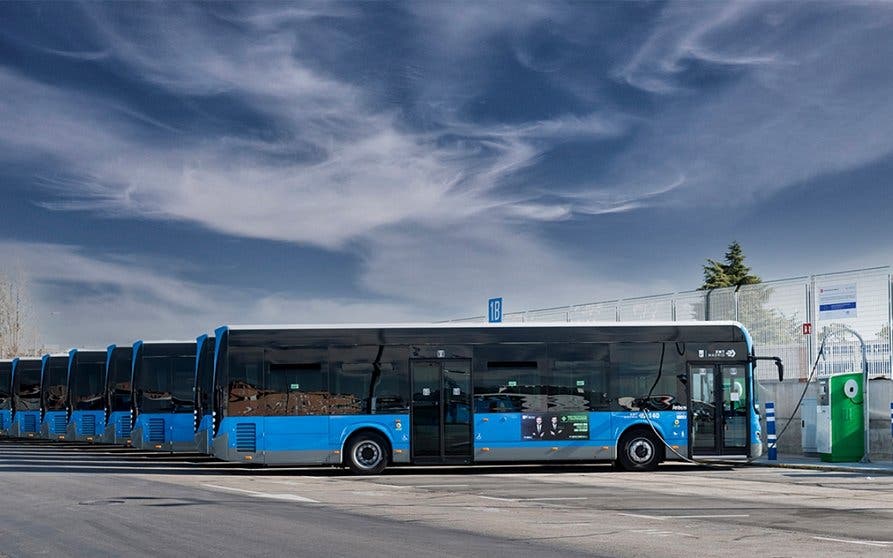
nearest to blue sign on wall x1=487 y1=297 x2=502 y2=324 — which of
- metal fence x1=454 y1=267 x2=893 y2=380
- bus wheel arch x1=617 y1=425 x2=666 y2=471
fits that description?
metal fence x1=454 y1=267 x2=893 y2=380

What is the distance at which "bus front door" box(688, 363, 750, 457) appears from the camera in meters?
24.8

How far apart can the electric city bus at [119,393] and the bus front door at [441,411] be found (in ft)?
40.9

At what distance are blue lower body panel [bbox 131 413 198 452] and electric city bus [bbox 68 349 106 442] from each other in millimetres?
4701

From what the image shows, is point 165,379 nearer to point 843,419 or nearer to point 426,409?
point 426,409

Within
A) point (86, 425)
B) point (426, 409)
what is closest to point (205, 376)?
point (426, 409)

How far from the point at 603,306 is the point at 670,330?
1238 cm

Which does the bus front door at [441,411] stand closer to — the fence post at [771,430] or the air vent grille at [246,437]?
the air vent grille at [246,437]

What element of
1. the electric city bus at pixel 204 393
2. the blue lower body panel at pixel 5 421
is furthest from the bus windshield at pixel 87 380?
the electric city bus at pixel 204 393

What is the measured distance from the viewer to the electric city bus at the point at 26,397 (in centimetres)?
4042

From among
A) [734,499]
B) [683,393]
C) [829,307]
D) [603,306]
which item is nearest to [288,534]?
[734,499]

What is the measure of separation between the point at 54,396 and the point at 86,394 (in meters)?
2.96

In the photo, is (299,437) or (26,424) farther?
(26,424)

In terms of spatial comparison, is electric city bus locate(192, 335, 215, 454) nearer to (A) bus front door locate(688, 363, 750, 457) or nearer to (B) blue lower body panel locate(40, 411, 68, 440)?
(A) bus front door locate(688, 363, 750, 457)

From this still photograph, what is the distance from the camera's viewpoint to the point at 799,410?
98.1 feet
